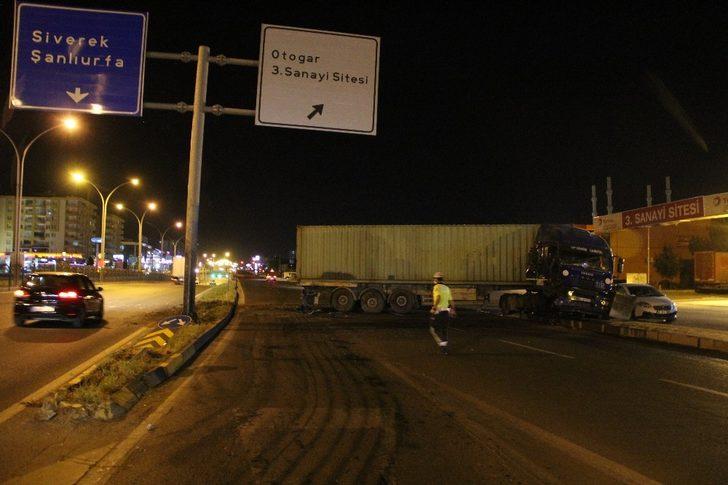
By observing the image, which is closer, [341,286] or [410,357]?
[410,357]

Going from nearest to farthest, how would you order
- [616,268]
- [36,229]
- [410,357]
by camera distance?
[410,357] → [616,268] → [36,229]

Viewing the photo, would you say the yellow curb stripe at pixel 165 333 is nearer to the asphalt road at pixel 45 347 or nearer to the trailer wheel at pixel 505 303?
the asphalt road at pixel 45 347

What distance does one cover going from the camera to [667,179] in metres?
69.2

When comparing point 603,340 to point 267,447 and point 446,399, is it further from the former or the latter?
point 267,447

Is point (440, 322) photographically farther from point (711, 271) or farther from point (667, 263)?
point (667, 263)

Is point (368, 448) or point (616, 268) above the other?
point (616, 268)

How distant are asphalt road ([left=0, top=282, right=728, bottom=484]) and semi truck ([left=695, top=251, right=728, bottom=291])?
3390cm

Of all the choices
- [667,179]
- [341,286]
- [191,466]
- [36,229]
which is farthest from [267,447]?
[36,229]

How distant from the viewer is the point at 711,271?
41750 millimetres

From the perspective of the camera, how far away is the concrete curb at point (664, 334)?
578 inches

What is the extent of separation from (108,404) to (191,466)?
2.12 meters

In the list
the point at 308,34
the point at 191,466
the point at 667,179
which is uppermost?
the point at 667,179

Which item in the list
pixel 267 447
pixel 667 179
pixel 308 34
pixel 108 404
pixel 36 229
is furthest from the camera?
pixel 36 229

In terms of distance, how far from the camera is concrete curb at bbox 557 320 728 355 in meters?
14.7
